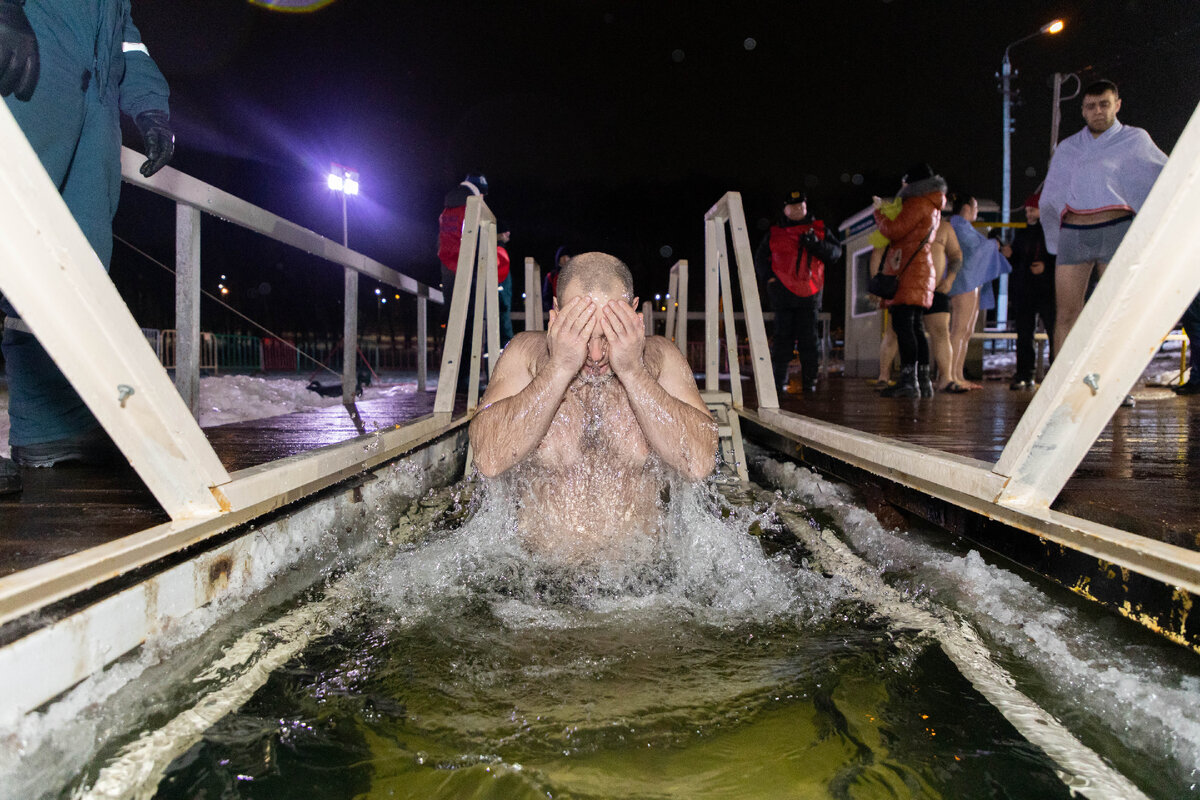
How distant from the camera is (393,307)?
3747cm

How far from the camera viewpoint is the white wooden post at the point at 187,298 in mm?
3131

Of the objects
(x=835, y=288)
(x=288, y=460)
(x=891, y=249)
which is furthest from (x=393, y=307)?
(x=288, y=460)

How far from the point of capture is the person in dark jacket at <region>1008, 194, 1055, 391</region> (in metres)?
6.61

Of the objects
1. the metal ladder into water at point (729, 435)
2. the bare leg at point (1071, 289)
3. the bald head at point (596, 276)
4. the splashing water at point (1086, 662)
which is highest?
the bare leg at point (1071, 289)

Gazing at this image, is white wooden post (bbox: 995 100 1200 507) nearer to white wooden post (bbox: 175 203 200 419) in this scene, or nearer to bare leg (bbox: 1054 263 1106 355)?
white wooden post (bbox: 175 203 200 419)

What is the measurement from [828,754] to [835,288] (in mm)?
40057

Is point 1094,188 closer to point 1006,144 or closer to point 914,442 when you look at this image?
point 914,442

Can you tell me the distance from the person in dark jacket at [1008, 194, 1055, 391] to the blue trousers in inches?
300

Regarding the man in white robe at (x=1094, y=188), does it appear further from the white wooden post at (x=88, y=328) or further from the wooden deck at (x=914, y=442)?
the white wooden post at (x=88, y=328)

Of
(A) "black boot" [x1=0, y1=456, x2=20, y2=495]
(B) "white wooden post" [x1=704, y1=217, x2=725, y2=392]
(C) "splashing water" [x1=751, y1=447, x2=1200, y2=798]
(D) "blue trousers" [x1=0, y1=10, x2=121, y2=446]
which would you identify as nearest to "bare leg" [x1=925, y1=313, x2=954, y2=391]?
(B) "white wooden post" [x1=704, y1=217, x2=725, y2=392]

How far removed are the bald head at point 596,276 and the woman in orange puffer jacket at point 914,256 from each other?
4.31 metres

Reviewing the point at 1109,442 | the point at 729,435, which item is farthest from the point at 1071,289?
the point at 729,435

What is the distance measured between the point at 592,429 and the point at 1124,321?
5.26ft

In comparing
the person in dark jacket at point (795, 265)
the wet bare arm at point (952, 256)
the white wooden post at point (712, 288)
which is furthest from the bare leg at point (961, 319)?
the white wooden post at point (712, 288)
